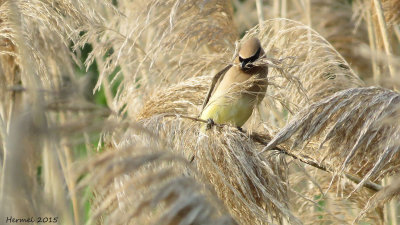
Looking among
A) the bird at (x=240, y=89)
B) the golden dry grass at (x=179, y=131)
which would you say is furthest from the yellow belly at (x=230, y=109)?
the golden dry grass at (x=179, y=131)

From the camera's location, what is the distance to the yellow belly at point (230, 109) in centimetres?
274

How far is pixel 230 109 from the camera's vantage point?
2770 millimetres

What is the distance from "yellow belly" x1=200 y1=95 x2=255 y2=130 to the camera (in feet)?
9.00

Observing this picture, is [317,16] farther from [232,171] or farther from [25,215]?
[25,215]

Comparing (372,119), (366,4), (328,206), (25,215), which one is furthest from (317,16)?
(25,215)

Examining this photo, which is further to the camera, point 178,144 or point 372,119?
point 178,144

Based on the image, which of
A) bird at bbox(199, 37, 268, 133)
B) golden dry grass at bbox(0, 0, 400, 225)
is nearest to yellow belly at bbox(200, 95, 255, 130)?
bird at bbox(199, 37, 268, 133)

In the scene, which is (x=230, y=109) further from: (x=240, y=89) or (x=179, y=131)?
(x=179, y=131)

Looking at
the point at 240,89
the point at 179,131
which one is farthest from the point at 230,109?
the point at 179,131

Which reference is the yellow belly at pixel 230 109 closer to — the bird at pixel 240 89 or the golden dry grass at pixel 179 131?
the bird at pixel 240 89

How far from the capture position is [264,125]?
2.33 metres

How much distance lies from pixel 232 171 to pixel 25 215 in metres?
0.98

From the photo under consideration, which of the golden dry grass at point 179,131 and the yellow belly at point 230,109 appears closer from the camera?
the golden dry grass at point 179,131

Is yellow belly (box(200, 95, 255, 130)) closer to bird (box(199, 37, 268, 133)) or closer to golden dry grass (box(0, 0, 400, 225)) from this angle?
bird (box(199, 37, 268, 133))
